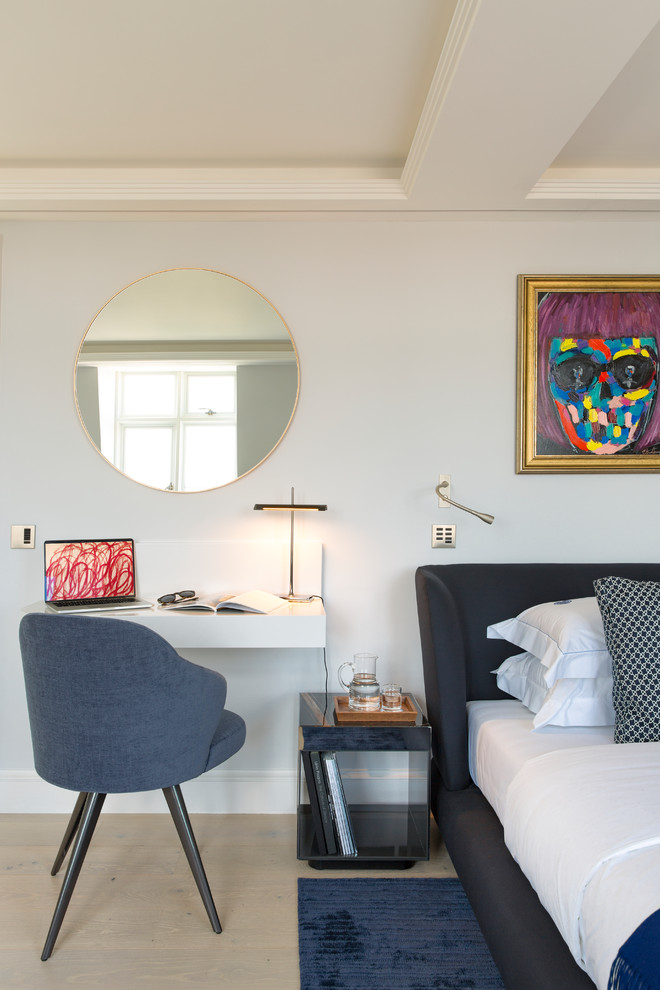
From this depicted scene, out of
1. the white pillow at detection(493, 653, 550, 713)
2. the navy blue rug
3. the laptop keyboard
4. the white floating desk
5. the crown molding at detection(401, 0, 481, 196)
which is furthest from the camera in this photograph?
the laptop keyboard

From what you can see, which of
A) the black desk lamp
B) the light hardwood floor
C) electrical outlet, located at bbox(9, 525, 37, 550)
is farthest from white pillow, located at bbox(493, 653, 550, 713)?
electrical outlet, located at bbox(9, 525, 37, 550)

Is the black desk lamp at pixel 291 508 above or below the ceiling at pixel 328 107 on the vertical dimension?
below

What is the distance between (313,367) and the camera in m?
2.82

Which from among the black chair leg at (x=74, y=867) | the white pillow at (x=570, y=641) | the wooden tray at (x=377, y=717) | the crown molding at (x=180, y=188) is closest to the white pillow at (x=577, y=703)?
the white pillow at (x=570, y=641)

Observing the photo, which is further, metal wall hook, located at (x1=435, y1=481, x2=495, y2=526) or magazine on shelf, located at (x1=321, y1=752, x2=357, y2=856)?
metal wall hook, located at (x1=435, y1=481, x2=495, y2=526)

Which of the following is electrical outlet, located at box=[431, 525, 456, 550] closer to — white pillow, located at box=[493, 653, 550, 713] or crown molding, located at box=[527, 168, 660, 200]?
white pillow, located at box=[493, 653, 550, 713]

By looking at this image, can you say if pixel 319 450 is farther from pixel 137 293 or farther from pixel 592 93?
pixel 592 93

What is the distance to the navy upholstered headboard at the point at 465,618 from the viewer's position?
230 centimetres

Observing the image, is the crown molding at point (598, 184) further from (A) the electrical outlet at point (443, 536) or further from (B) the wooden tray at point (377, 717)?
(B) the wooden tray at point (377, 717)

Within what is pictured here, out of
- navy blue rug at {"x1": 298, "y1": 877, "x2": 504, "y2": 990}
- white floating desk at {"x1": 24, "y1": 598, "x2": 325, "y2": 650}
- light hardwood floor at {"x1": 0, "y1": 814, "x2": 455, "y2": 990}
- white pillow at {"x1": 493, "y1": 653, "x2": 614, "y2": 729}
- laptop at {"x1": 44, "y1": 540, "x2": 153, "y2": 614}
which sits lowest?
light hardwood floor at {"x1": 0, "y1": 814, "x2": 455, "y2": 990}

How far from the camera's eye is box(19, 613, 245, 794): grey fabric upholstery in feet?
5.90

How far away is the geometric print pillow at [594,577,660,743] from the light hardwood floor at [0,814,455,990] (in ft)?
2.75

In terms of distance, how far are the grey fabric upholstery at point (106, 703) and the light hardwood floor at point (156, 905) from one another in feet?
1.44

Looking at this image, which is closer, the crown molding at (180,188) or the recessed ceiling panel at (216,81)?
the recessed ceiling panel at (216,81)
